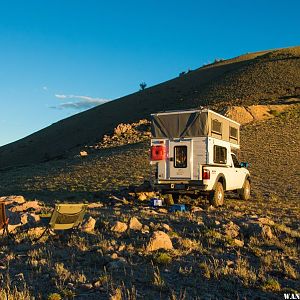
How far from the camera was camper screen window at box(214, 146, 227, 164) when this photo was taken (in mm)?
15755

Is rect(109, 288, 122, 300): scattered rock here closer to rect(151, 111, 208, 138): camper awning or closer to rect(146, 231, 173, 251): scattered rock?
rect(146, 231, 173, 251): scattered rock

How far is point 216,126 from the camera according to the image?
52.1 feet

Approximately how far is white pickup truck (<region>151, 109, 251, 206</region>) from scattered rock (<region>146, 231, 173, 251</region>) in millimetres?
6312

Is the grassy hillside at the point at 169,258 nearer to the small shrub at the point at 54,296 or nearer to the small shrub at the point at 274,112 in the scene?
the small shrub at the point at 54,296

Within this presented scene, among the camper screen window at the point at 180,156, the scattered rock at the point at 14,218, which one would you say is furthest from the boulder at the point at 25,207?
the camper screen window at the point at 180,156

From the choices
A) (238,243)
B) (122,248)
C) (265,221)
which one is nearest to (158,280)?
(122,248)

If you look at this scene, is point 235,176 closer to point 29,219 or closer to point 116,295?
point 29,219

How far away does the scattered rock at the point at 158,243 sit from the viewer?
8.62 meters

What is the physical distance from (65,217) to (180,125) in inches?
267

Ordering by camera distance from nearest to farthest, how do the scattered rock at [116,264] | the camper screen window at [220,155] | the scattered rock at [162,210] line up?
the scattered rock at [116,264]
the scattered rock at [162,210]
the camper screen window at [220,155]

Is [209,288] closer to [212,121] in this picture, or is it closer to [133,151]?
[212,121]

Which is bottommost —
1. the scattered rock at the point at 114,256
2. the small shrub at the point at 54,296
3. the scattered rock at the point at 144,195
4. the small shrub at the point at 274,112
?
the small shrub at the point at 54,296

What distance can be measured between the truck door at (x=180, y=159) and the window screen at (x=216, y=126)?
98 cm

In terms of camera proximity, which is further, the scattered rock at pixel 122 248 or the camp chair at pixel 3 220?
the camp chair at pixel 3 220
